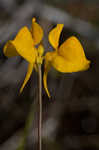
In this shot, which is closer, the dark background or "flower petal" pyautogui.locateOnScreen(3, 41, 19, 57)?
"flower petal" pyautogui.locateOnScreen(3, 41, 19, 57)

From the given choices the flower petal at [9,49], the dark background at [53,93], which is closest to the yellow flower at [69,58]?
the flower petal at [9,49]

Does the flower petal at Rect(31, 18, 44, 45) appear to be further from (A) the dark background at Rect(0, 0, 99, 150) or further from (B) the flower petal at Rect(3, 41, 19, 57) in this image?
(A) the dark background at Rect(0, 0, 99, 150)

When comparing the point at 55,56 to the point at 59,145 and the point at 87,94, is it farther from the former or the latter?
the point at 87,94

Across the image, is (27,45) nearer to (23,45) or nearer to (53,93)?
(23,45)

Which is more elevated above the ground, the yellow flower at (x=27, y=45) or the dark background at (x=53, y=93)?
the yellow flower at (x=27, y=45)

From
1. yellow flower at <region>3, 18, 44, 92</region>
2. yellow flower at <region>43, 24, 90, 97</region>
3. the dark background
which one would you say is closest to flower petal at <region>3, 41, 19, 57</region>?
yellow flower at <region>3, 18, 44, 92</region>

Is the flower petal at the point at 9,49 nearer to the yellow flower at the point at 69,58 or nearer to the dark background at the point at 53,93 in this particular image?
the yellow flower at the point at 69,58
